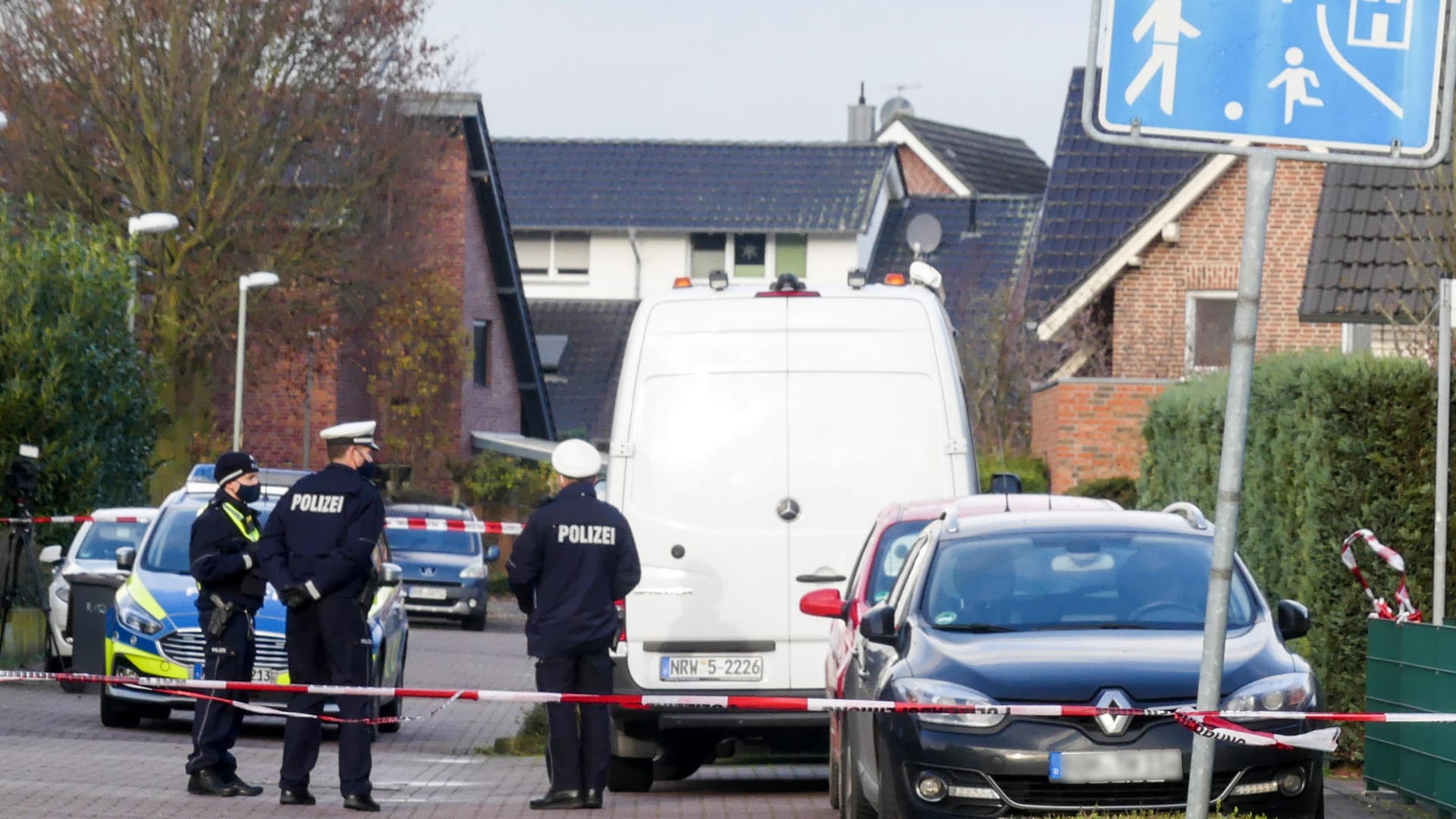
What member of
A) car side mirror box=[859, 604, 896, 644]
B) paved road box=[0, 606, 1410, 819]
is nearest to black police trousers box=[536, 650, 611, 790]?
paved road box=[0, 606, 1410, 819]

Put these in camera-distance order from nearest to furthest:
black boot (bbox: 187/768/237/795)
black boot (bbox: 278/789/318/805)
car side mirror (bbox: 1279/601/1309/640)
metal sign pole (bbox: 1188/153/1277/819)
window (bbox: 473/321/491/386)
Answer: metal sign pole (bbox: 1188/153/1277/819) < car side mirror (bbox: 1279/601/1309/640) < black boot (bbox: 278/789/318/805) < black boot (bbox: 187/768/237/795) < window (bbox: 473/321/491/386)

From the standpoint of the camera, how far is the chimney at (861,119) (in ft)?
269

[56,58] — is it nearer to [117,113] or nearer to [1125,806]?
[117,113]

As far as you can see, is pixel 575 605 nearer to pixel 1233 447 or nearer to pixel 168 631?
pixel 168 631

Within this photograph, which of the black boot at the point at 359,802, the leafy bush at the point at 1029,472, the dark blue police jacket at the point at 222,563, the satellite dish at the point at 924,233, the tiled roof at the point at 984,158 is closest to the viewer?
the black boot at the point at 359,802

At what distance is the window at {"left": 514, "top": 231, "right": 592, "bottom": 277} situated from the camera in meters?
64.5

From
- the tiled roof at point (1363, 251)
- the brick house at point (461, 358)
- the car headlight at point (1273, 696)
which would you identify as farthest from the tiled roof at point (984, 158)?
the car headlight at point (1273, 696)

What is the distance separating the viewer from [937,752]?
9086 mm

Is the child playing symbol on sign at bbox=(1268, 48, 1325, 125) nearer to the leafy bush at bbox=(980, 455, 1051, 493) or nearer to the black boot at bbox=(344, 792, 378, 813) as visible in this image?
the black boot at bbox=(344, 792, 378, 813)

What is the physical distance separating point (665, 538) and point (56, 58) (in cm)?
2900

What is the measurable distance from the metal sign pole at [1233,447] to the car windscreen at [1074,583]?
12.5 ft

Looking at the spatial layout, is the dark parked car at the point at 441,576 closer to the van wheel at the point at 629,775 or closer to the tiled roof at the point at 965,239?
the van wheel at the point at 629,775

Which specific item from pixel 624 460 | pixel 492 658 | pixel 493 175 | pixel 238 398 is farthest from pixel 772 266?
pixel 624 460

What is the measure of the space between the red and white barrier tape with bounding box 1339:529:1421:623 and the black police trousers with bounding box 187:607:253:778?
19.9ft
